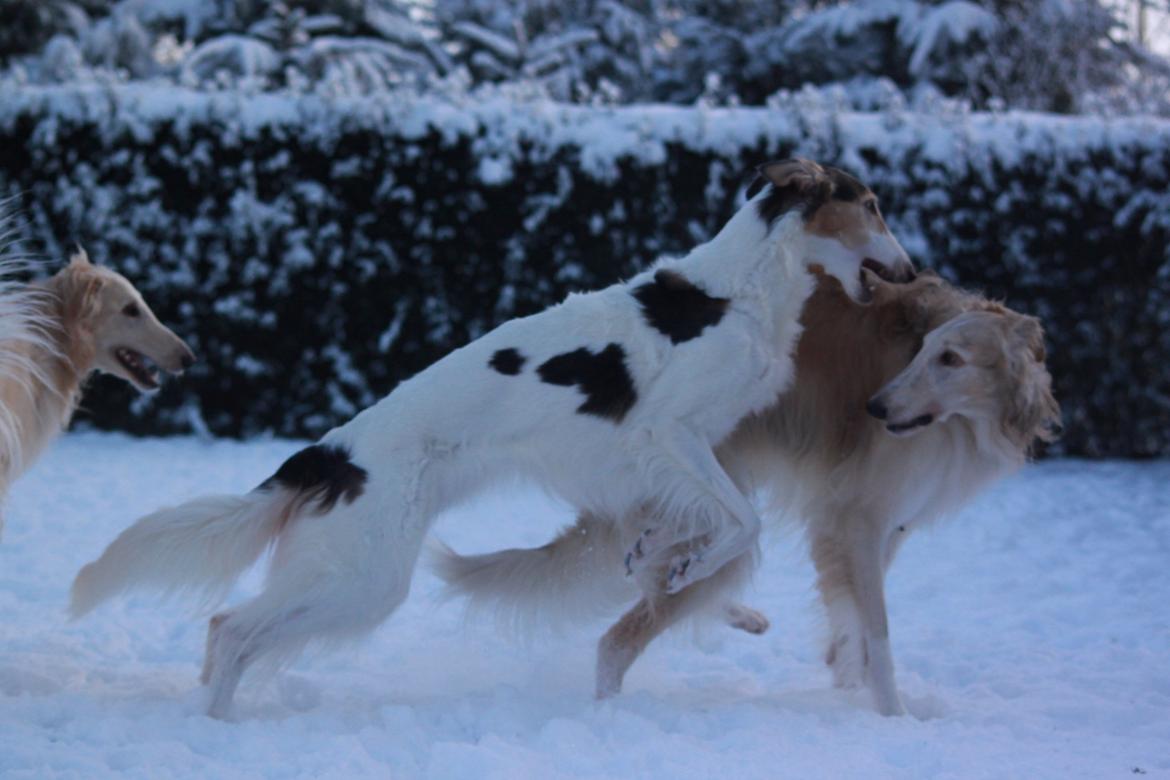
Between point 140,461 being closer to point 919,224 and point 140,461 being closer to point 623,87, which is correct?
point 919,224

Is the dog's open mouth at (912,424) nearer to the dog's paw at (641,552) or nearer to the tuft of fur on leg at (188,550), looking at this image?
the dog's paw at (641,552)

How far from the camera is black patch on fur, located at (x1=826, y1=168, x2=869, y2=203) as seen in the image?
3.81 metres

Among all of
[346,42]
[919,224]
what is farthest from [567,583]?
[346,42]

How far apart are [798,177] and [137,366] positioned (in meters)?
3.39

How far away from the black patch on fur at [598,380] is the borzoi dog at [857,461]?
17.0 inches

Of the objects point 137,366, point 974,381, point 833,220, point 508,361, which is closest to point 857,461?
point 974,381

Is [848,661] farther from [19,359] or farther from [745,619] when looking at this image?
[19,359]

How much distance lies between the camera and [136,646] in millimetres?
4375

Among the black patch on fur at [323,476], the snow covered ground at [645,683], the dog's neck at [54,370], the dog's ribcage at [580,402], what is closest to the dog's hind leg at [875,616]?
the snow covered ground at [645,683]

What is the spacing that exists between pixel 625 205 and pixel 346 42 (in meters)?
8.93

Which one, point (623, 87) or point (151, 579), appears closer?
point (151, 579)

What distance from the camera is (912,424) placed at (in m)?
3.77

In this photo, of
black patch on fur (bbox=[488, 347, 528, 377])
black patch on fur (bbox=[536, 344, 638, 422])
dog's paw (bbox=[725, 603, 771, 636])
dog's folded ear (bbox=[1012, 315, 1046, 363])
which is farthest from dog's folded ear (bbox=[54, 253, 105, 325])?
dog's folded ear (bbox=[1012, 315, 1046, 363])

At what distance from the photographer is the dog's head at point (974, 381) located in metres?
3.78
